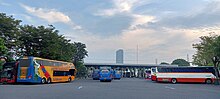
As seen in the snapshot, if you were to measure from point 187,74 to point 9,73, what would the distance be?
22.8m

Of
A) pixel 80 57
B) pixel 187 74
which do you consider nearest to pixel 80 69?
pixel 80 57

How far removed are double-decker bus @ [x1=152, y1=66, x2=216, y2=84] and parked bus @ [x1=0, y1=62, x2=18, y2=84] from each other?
62.2ft

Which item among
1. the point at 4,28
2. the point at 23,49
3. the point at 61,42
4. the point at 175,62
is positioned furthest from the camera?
the point at 175,62

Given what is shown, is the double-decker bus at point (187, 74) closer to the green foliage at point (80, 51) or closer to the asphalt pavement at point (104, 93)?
the asphalt pavement at point (104, 93)

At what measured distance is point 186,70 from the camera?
39.4 metres

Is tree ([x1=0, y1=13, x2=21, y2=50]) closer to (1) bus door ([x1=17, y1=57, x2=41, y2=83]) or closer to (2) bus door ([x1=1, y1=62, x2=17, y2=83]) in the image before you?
(2) bus door ([x1=1, y1=62, x2=17, y2=83])

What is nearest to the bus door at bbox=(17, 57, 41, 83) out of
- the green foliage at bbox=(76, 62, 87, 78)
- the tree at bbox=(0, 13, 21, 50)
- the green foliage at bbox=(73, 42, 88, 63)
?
the tree at bbox=(0, 13, 21, 50)

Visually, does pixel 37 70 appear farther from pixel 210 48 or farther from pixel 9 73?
pixel 210 48

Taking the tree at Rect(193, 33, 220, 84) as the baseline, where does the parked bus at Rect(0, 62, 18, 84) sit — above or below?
below

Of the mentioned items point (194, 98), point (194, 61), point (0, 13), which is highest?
point (0, 13)

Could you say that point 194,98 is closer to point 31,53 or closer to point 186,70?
point 186,70

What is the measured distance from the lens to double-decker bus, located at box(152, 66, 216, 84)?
127 feet

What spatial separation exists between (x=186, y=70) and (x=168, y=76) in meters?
2.54

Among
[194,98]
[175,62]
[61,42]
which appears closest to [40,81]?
[61,42]
